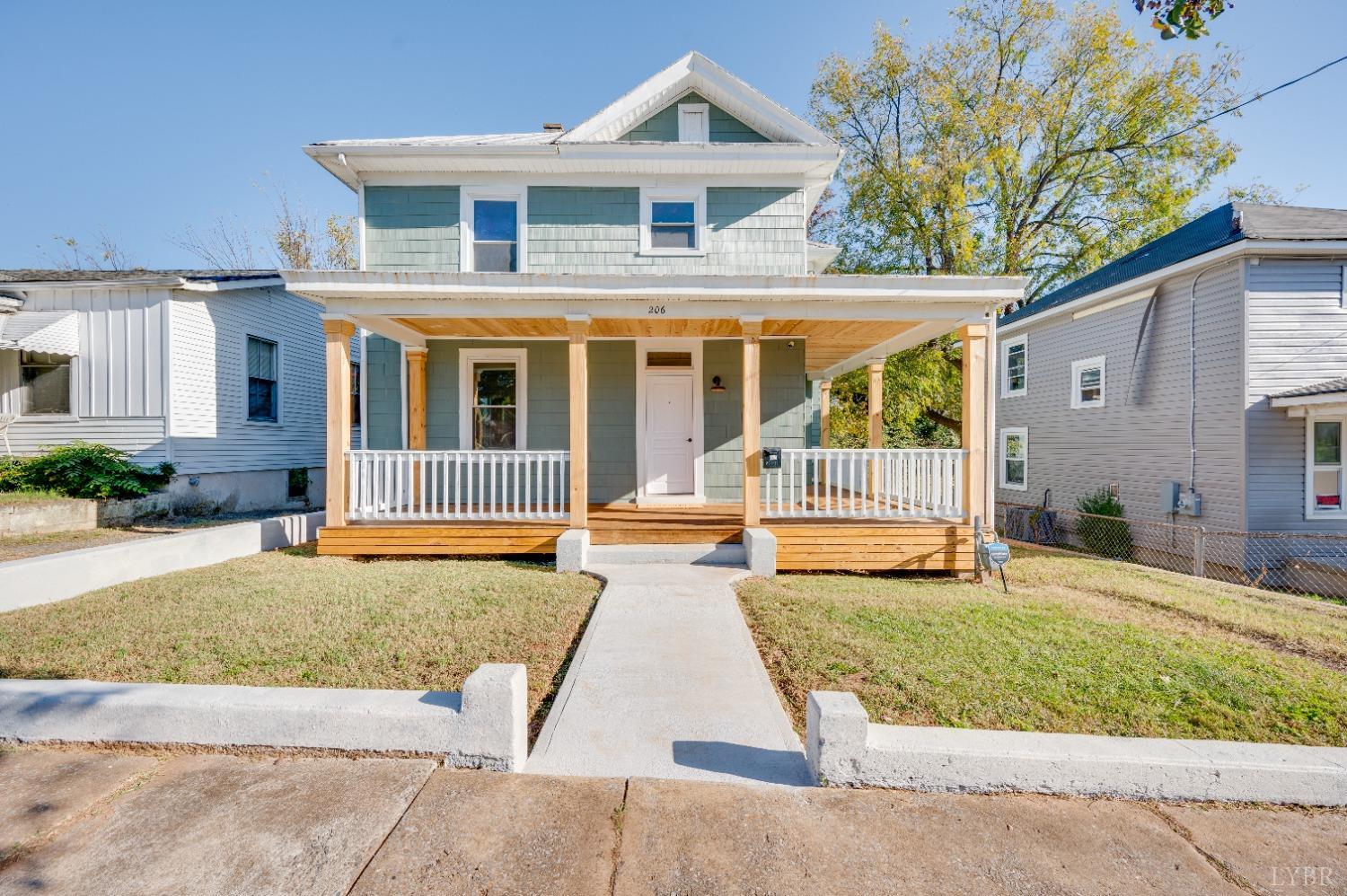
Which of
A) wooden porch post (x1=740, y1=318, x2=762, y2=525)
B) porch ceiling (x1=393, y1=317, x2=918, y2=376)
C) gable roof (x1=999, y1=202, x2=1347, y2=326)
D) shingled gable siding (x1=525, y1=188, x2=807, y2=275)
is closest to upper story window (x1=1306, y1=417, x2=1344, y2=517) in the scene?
gable roof (x1=999, y1=202, x2=1347, y2=326)

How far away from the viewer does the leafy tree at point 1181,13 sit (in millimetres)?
3287

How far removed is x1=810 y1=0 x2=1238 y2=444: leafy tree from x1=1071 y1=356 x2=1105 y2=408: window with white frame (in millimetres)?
3375

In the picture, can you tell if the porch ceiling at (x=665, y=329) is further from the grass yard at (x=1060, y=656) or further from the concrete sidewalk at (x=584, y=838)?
the concrete sidewalk at (x=584, y=838)

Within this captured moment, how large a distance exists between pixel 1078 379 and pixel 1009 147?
22.6 ft

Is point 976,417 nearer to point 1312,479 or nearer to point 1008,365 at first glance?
point 1312,479

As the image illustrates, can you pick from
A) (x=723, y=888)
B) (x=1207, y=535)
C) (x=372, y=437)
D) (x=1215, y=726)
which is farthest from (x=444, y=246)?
(x=1207, y=535)

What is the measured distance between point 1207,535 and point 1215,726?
30.4 ft

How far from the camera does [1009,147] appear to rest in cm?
1528

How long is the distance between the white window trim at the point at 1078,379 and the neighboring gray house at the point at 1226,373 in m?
0.04

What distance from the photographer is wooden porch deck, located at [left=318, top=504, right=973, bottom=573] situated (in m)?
6.73

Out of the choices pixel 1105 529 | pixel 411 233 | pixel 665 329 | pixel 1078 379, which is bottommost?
pixel 1105 529

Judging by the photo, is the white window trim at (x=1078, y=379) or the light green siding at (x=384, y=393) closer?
the light green siding at (x=384, y=393)

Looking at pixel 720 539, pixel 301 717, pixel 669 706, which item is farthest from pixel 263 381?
pixel 669 706

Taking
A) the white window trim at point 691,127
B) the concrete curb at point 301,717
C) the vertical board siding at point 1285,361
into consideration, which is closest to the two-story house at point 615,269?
the white window trim at point 691,127
